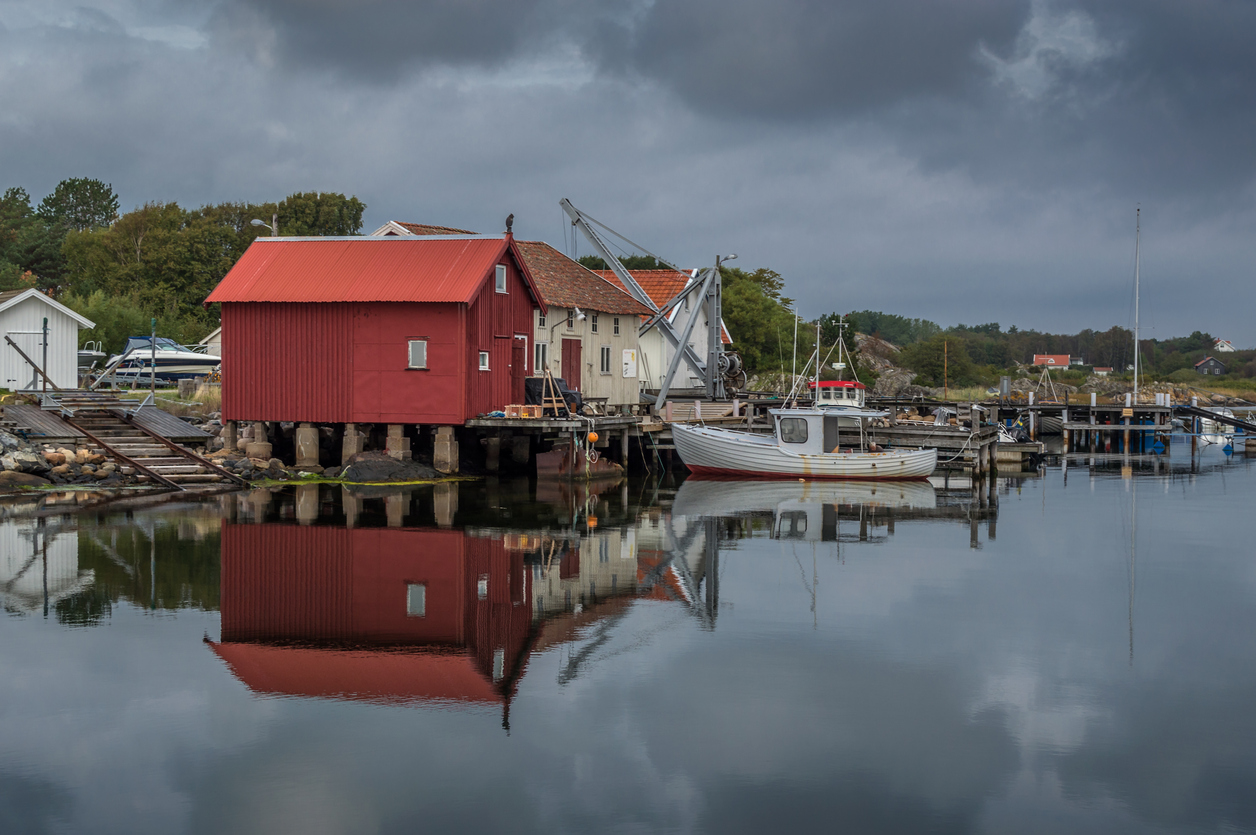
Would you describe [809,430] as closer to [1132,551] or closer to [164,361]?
[1132,551]

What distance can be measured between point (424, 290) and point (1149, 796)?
23848 millimetres

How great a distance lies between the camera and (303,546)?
64.3ft

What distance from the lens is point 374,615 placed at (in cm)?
1466

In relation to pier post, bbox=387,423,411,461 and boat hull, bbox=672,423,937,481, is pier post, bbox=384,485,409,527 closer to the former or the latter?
pier post, bbox=387,423,411,461

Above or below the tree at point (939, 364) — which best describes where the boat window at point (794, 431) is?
below

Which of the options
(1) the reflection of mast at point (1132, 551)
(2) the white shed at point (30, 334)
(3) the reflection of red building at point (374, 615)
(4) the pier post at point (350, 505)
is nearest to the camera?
(3) the reflection of red building at point (374, 615)

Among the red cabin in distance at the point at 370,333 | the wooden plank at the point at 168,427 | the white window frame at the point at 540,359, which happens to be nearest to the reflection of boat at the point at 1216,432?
the white window frame at the point at 540,359

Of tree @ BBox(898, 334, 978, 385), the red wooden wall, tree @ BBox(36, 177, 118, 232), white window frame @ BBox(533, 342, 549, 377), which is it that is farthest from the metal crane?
tree @ BBox(36, 177, 118, 232)

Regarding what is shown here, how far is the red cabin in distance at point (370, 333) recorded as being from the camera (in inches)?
1201

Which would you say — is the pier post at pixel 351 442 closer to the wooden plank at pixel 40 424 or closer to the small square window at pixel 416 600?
the wooden plank at pixel 40 424

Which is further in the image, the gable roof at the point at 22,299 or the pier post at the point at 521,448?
the gable roof at the point at 22,299

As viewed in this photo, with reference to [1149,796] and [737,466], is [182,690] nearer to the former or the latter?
[1149,796]

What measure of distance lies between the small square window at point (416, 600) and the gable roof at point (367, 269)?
565 inches

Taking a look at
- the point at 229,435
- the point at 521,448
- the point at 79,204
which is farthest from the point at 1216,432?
the point at 79,204
